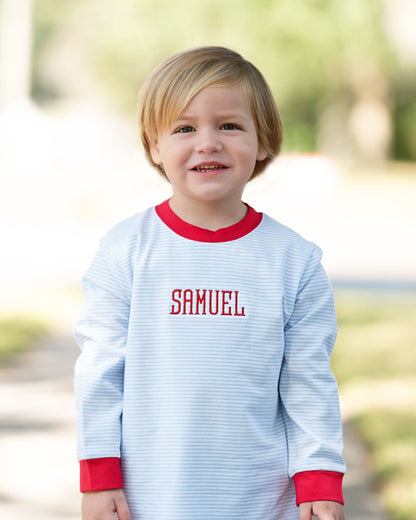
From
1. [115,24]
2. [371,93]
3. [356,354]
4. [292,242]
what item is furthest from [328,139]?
[292,242]

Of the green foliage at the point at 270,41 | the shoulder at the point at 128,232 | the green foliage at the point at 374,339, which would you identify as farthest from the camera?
the green foliage at the point at 270,41

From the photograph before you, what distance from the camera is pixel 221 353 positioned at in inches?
81.0

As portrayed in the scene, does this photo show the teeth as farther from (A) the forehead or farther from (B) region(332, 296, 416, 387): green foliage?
(B) region(332, 296, 416, 387): green foliage

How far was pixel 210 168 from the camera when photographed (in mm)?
2131

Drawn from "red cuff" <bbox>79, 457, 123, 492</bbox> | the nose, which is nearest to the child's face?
the nose

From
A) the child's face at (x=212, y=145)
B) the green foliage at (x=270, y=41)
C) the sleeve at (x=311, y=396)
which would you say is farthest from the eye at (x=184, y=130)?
the green foliage at (x=270, y=41)

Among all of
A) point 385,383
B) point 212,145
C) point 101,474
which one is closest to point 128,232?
point 212,145

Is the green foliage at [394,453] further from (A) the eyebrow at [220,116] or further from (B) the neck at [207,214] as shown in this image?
(A) the eyebrow at [220,116]

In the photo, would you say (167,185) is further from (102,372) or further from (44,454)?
(102,372)

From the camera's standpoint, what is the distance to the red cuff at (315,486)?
6.78 feet

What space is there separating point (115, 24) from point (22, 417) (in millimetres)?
26627

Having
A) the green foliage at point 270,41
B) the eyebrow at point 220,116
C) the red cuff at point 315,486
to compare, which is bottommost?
the red cuff at point 315,486

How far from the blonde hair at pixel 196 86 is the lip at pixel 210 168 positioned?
0.12 meters

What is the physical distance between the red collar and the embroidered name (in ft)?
0.42
